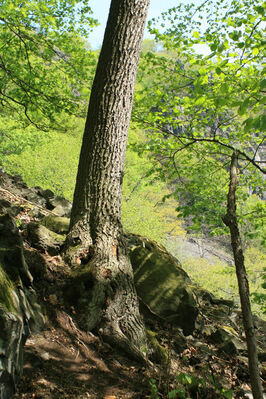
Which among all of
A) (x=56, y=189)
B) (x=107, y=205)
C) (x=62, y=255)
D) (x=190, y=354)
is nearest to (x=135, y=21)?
(x=107, y=205)

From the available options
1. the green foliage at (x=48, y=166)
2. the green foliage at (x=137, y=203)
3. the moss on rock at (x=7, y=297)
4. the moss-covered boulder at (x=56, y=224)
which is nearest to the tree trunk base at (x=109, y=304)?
the moss on rock at (x=7, y=297)

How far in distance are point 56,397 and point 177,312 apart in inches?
104

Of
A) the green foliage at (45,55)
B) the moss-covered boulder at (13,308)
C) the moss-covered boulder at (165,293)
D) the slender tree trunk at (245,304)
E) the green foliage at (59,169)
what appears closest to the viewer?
the moss-covered boulder at (13,308)

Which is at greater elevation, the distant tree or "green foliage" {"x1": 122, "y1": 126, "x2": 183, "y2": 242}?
the distant tree

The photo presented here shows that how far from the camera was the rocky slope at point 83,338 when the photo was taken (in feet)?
7.26

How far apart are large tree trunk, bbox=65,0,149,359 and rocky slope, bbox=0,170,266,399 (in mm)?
214

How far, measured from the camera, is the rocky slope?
221 centimetres

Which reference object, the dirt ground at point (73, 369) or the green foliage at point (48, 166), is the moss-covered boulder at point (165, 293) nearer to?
the dirt ground at point (73, 369)

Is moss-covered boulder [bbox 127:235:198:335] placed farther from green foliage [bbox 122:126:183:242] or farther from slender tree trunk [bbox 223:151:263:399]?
green foliage [bbox 122:126:183:242]

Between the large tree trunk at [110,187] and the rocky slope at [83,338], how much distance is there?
21 centimetres

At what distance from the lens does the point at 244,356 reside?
14.5 ft

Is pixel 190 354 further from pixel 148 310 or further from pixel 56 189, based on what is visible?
pixel 56 189

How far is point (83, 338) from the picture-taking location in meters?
3.00

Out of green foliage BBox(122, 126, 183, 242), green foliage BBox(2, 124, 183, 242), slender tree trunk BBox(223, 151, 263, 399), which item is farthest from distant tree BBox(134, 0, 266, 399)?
green foliage BBox(122, 126, 183, 242)
